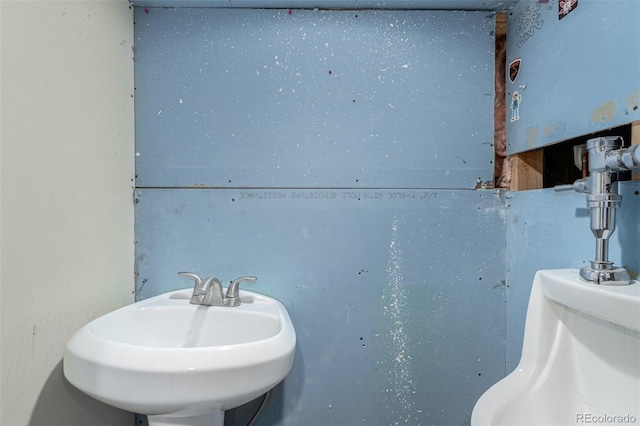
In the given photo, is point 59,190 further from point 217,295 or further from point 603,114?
point 603,114

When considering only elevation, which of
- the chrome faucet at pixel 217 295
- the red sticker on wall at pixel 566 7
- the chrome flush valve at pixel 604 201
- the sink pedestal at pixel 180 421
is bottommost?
the sink pedestal at pixel 180 421

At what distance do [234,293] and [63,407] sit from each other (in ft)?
1.41

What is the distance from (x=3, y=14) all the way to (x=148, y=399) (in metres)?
0.73

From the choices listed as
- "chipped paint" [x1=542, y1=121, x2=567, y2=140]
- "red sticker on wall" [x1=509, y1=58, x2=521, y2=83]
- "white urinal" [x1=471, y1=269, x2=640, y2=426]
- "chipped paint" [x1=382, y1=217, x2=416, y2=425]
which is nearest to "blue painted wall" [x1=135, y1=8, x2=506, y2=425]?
"chipped paint" [x1=382, y1=217, x2=416, y2=425]

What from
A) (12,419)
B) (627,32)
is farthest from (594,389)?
(12,419)

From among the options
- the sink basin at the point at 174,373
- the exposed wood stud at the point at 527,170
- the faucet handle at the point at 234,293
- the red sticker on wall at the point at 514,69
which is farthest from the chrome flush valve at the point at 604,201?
the faucet handle at the point at 234,293

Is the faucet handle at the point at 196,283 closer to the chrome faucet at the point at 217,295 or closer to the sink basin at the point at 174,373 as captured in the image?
the chrome faucet at the point at 217,295

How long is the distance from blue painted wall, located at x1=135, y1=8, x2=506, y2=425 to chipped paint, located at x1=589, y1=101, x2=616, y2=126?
1.21 feet

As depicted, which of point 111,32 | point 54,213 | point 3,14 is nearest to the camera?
point 3,14

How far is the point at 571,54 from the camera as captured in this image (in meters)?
0.75

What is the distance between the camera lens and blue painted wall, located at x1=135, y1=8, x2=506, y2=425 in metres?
1.01

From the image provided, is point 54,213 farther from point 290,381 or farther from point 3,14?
point 290,381

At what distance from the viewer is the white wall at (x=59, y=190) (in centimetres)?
62

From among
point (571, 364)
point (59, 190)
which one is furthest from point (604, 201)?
point (59, 190)
